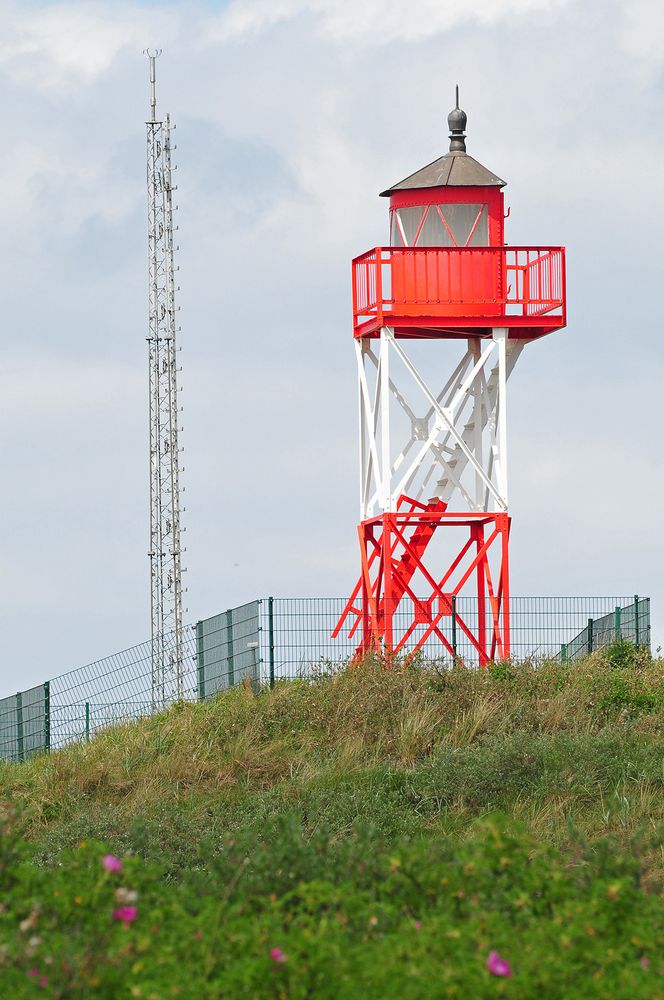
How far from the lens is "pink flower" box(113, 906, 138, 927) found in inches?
332

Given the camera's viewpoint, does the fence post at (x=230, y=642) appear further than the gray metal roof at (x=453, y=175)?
No

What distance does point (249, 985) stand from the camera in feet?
25.2

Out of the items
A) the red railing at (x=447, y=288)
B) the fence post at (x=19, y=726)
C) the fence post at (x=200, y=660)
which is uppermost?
the red railing at (x=447, y=288)

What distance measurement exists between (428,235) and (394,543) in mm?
5145

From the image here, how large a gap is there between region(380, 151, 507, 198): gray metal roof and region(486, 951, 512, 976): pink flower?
1971cm

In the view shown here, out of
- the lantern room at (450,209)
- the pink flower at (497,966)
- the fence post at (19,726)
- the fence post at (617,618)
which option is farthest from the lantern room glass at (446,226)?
the pink flower at (497,966)

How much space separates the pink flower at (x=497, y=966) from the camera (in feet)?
25.1

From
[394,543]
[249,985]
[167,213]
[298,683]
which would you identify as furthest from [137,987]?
[167,213]

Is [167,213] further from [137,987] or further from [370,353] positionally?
[137,987]

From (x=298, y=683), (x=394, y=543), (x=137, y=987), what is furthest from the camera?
(x=394, y=543)

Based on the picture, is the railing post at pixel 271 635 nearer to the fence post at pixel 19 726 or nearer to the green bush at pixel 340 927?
the fence post at pixel 19 726

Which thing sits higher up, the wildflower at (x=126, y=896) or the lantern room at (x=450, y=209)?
the lantern room at (x=450, y=209)

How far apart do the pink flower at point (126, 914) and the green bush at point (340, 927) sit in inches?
0.4

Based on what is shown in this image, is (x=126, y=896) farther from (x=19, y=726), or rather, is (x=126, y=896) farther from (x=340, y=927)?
(x=19, y=726)
